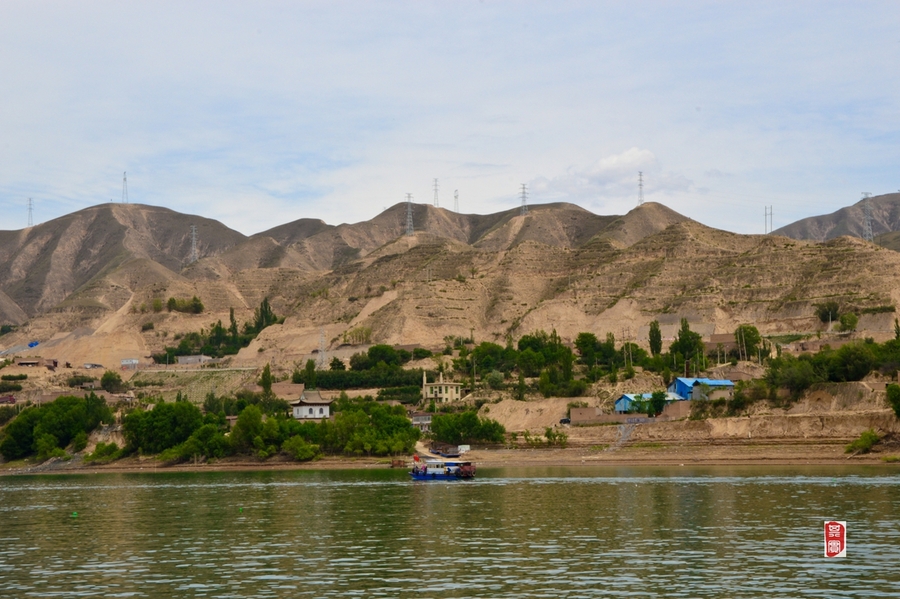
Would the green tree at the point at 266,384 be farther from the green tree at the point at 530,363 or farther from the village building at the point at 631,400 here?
the village building at the point at 631,400

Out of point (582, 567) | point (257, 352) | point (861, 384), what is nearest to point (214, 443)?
point (861, 384)

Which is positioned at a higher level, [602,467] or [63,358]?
[63,358]

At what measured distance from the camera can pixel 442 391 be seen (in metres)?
132

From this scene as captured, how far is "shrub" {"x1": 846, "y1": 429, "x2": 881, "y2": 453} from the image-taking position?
276 feet

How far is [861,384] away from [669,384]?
81.8ft

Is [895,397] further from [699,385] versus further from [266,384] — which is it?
[266,384]

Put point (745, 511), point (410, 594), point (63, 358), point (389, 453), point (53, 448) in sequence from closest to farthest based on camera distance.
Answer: point (410, 594)
point (745, 511)
point (389, 453)
point (53, 448)
point (63, 358)

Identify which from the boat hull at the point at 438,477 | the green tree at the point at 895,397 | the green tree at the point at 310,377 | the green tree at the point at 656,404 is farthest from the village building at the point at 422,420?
the green tree at the point at 895,397

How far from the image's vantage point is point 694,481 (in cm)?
7062

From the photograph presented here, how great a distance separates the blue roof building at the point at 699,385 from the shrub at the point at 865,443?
19.4 meters

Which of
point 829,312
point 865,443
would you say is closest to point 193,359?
point 829,312

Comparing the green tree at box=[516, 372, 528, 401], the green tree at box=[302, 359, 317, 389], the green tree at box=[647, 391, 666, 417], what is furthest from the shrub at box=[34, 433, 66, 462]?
the green tree at box=[647, 391, 666, 417]

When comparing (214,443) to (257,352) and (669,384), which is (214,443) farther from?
(257,352)

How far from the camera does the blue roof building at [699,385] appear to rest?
105 meters
